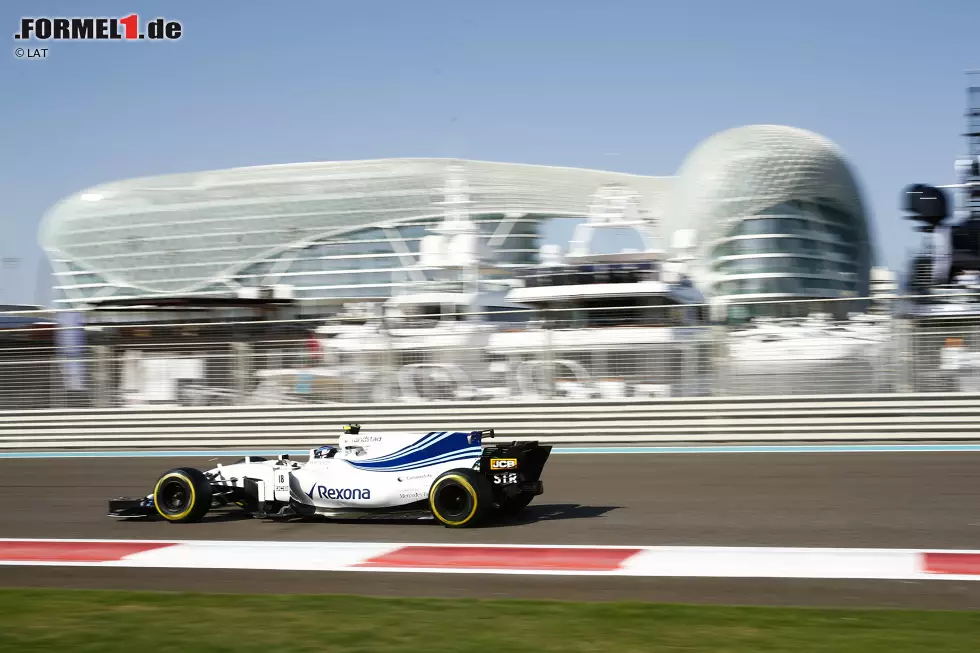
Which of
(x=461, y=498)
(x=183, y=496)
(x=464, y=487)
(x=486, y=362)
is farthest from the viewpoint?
(x=486, y=362)

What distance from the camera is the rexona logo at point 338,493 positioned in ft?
27.3

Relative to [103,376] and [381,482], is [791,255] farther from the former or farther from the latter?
[381,482]

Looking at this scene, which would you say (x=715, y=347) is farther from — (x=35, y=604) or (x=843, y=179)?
(x=843, y=179)

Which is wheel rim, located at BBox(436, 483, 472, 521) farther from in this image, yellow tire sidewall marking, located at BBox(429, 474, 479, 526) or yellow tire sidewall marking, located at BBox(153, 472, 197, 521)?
yellow tire sidewall marking, located at BBox(153, 472, 197, 521)

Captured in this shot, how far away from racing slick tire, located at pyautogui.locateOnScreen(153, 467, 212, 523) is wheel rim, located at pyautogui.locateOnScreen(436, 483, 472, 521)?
6.79 feet

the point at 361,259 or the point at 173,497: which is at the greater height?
the point at 361,259

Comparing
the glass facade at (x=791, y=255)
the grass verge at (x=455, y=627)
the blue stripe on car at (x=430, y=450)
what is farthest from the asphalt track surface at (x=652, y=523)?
the glass facade at (x=791, y=255)

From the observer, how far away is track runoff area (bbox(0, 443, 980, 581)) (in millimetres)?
6297

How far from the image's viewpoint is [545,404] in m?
14.8

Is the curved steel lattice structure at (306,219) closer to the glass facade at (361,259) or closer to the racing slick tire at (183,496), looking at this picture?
the glass facade at (361,259)

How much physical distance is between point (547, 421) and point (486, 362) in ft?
3.96

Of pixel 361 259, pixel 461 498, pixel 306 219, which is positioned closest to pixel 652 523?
pixel 461 498

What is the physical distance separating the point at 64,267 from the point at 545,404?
323 feet

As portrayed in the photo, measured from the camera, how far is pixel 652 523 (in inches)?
325
